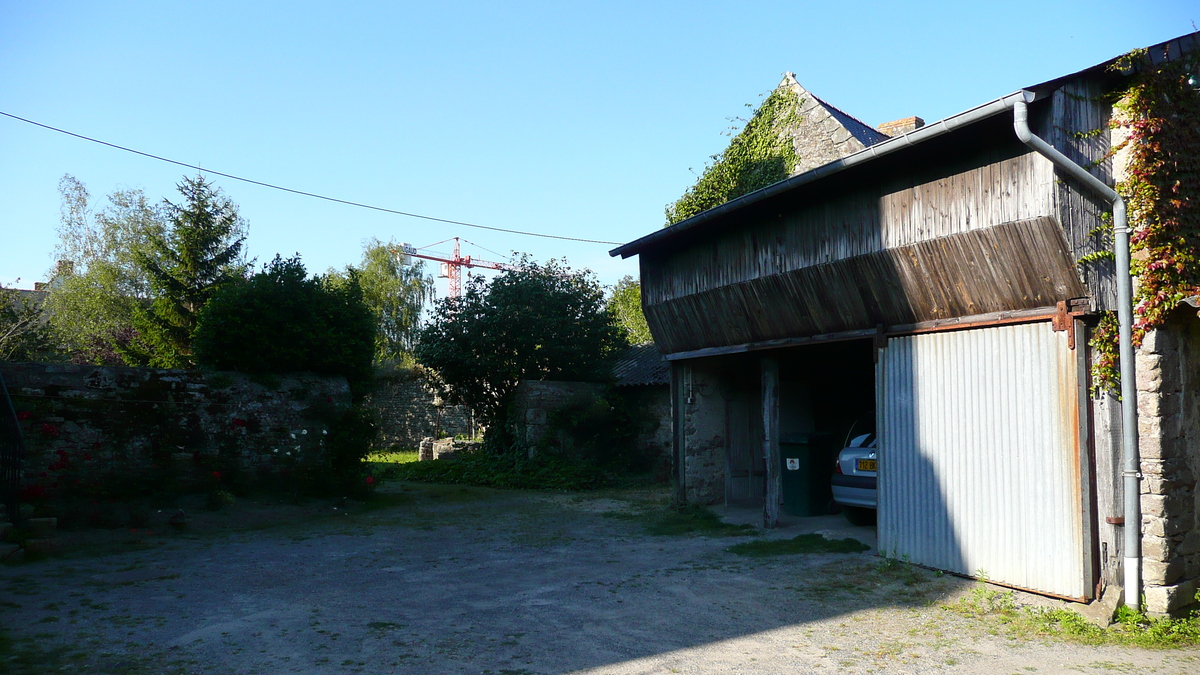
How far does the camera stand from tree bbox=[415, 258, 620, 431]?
724 inches

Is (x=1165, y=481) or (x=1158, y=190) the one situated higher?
(x=1158, y=190)

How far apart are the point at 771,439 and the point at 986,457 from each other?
3501 millimetres

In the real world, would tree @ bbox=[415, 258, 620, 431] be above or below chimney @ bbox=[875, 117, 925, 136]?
below

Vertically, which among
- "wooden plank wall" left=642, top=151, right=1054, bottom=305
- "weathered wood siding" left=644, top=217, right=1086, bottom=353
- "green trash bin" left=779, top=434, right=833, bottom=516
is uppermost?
"wooden plank wall" left=642, top=151, right=1054, bottom=305

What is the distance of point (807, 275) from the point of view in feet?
28.7

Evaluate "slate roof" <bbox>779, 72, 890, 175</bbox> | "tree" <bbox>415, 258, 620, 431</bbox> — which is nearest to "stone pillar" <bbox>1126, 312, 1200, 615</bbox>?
"slate roof" <bbox>779, 72, 890, 175</bbox>

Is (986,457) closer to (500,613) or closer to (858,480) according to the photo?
(858,480)

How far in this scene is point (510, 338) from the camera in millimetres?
18438

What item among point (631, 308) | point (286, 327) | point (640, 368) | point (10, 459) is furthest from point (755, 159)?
point (631, 308)

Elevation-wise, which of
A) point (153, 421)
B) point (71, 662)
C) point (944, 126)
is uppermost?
point (944, 126)

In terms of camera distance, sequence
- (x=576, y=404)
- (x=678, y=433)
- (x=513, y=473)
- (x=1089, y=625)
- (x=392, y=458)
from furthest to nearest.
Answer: (x=392, y=458), (x=576, y=404), (x=513, y=473), (x=678, y=433), (x=1089, y=625)

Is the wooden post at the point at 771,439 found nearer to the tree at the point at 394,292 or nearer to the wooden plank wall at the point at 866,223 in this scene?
the wooden plank wall at the point at 866,223

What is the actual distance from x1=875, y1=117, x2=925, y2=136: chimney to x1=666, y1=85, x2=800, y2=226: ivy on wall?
2804mm

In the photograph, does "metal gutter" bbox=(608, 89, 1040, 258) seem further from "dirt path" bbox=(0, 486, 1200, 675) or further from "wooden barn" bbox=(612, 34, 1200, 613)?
"dirt path" bbox=(0, 486, 1200, 675)
